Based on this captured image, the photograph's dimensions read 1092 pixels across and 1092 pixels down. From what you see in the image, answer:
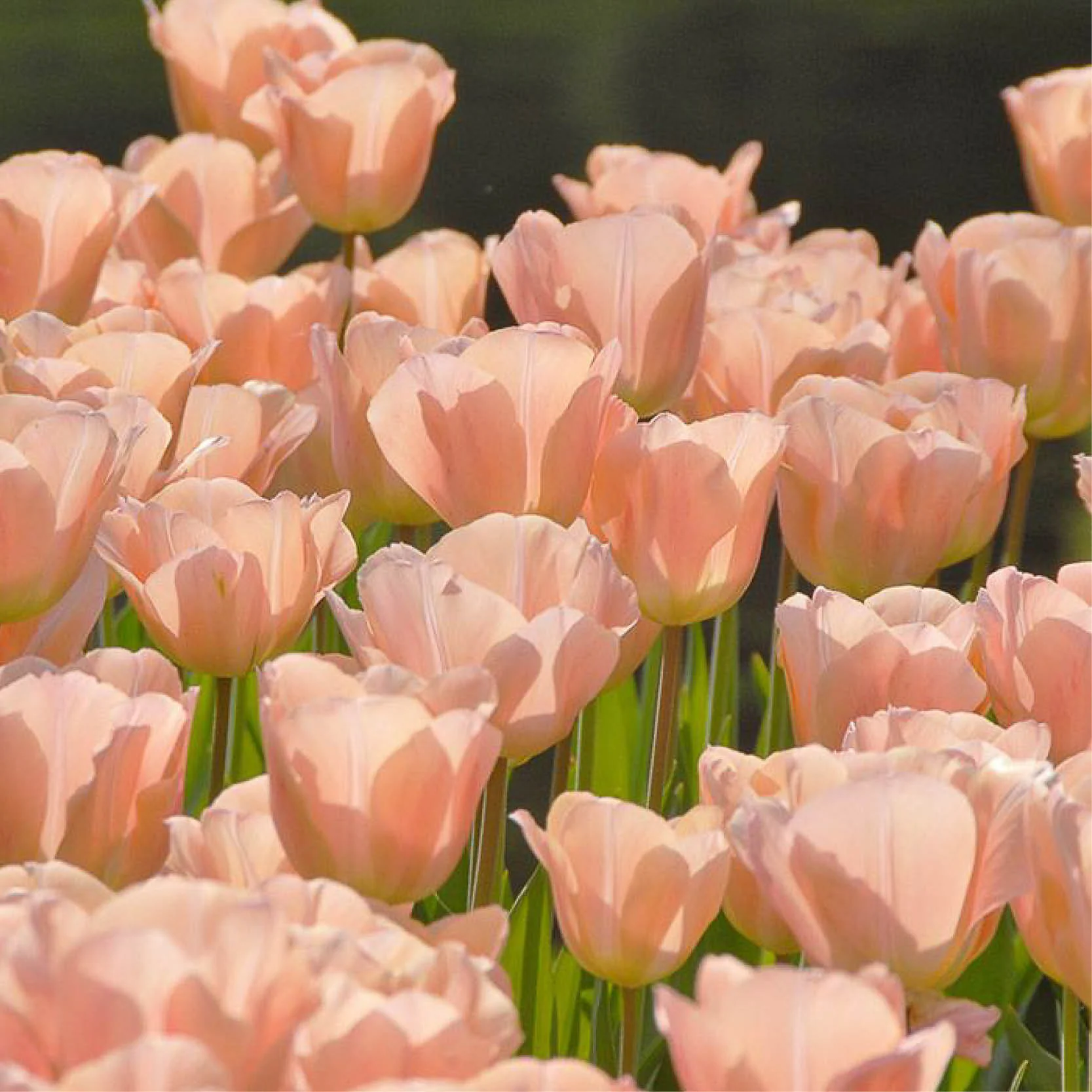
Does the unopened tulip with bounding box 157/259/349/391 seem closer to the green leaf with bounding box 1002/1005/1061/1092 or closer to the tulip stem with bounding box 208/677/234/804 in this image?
the tulip stem with bounding box 208/677/234/804

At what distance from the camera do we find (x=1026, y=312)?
880mm

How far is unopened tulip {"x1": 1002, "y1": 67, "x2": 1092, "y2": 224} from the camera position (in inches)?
42.3

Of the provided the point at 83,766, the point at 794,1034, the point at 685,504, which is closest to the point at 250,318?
the point at 685,504

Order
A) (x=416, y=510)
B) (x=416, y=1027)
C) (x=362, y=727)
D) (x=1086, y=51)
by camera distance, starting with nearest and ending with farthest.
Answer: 1. (x=416, y=1027)
2. (x=362, y=727)
3. (x=416, y=510)
4. (x=1086, y=51)

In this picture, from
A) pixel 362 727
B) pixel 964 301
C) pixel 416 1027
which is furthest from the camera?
pixel 964 301

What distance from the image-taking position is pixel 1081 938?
1.51ft

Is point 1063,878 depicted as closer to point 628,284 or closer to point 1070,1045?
point 1070,1045

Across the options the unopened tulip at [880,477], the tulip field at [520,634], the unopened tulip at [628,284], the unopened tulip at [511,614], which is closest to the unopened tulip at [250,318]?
the tulip field at [520,634]

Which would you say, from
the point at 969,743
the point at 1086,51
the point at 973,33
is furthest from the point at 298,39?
the point at 973,33

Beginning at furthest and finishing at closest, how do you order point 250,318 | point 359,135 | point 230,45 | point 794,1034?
point 230,45, point 359,135, point 250,318, point 794,1034

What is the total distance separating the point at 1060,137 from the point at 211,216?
41 cm

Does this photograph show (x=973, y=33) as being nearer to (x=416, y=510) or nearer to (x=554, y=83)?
(x=554, y=83)

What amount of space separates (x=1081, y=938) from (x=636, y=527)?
220 millimetres

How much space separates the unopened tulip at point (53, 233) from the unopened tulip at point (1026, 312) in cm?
→ 33
